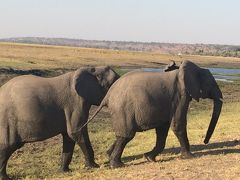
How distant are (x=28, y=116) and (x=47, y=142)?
243 inches

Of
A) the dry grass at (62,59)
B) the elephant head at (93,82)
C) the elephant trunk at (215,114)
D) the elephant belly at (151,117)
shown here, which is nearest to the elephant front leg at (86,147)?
the elephant head at (93,82)

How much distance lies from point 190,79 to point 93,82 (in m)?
2.55

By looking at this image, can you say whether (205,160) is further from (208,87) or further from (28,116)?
(28,116)

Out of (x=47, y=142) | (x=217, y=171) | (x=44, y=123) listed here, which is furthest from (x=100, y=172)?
(x=47, y=142)

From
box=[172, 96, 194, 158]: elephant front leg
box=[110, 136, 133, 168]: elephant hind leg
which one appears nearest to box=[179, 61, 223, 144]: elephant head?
box=[172, 96, 194, 158]: elephant front leg

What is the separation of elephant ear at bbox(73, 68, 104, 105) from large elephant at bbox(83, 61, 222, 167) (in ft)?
1.49

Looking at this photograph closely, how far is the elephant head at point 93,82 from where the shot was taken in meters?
12.6

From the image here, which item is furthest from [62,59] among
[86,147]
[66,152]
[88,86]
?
[86,147]

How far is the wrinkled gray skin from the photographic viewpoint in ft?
39.3

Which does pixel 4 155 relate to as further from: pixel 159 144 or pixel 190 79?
pixel 190 79

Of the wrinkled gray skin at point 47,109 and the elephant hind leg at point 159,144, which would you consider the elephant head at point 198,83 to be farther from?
the wrinkled gray skin at point 47,109

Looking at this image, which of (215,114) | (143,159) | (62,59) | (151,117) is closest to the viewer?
(151,117)

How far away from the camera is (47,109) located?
12148 mm

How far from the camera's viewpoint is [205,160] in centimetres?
1164
